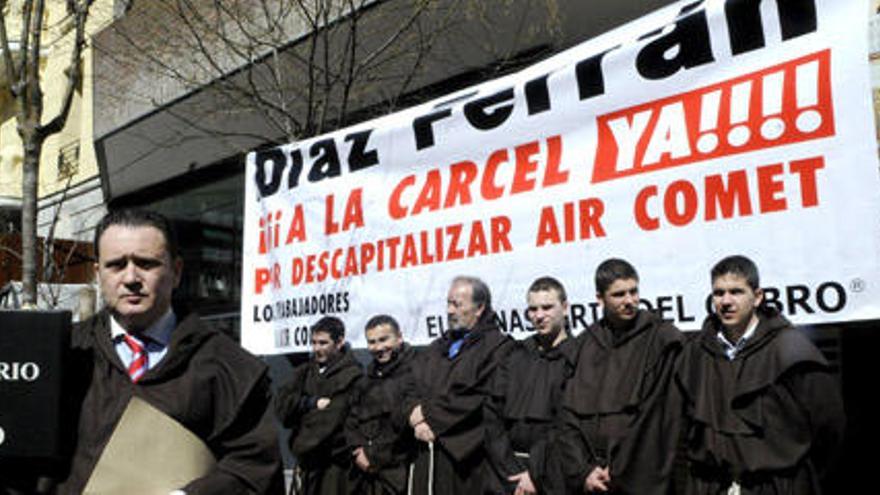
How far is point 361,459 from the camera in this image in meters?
6.73

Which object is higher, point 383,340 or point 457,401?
point 383,340

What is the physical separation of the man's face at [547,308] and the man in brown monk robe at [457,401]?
0.40m

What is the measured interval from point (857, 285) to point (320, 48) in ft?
25.0

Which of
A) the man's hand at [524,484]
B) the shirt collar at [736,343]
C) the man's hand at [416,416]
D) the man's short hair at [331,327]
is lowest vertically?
the man's hand at [524,484]

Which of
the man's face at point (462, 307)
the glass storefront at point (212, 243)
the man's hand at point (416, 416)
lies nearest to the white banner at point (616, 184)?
the man's face at point (462, 307)

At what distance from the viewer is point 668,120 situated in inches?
179

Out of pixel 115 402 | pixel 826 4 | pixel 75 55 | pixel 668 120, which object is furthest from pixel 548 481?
pixel 75 55

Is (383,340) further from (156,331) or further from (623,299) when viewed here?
(156,331)

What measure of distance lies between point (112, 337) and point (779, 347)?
2666 millimetres

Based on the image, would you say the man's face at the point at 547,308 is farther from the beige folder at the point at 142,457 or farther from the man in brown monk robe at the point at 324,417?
the beige folder at the point at 142,457

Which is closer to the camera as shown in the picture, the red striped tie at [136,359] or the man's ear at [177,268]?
the red striped tie at [136,359]

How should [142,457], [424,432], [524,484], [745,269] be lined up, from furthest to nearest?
1. [424,432]
2. [524,484]
3. [745,269]
4. [142,457]

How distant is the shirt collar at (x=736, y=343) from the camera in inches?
169

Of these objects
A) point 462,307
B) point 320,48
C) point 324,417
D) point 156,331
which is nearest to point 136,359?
point 156,331
